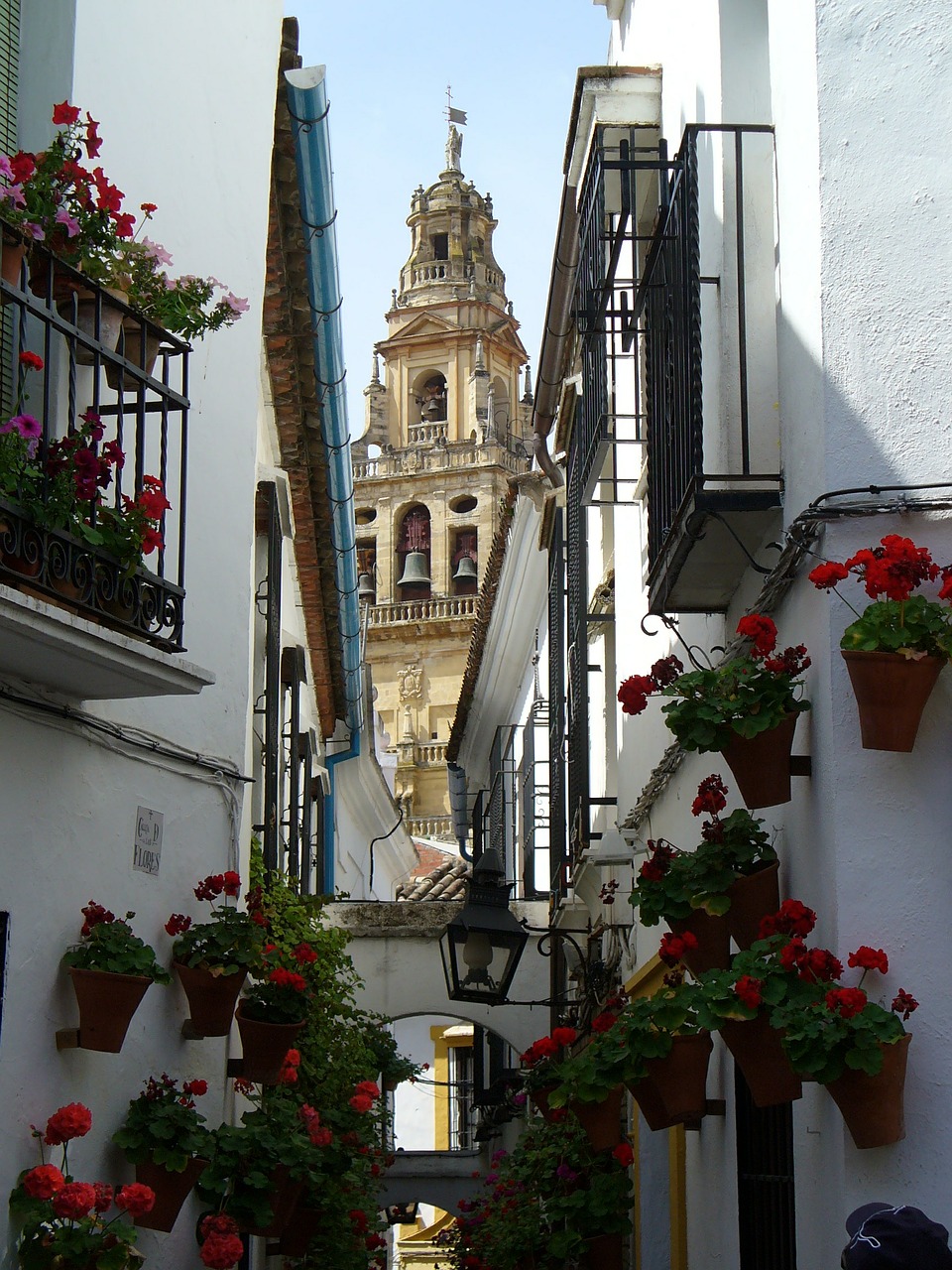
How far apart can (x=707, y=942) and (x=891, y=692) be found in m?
1.25

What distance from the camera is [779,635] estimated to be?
18.9 ft

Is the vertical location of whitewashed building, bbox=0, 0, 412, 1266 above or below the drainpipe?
below

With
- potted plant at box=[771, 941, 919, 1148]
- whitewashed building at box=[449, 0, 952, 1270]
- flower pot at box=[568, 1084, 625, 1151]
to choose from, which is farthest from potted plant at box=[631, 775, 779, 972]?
flower pot at box=[568, 1084, 625, 1151]

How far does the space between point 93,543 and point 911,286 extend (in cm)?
256

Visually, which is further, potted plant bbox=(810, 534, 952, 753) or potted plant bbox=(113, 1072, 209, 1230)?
potted plant bbox=(113, 1072, 209, 1230)

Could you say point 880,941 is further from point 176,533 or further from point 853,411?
point 176,533

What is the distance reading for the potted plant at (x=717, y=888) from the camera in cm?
552

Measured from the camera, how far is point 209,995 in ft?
22.2

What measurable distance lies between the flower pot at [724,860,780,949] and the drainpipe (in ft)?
15.2

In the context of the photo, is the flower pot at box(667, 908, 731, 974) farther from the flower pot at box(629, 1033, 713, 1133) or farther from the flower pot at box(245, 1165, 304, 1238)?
the flower pot at box(245, 1165, 304, 1238)

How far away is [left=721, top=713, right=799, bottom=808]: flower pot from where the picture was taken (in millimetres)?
5191

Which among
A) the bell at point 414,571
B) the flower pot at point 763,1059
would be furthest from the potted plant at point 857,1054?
the bell at point 414,571

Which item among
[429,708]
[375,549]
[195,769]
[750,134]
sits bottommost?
[195,769]

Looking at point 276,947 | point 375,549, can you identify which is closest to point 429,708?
point 375,549
